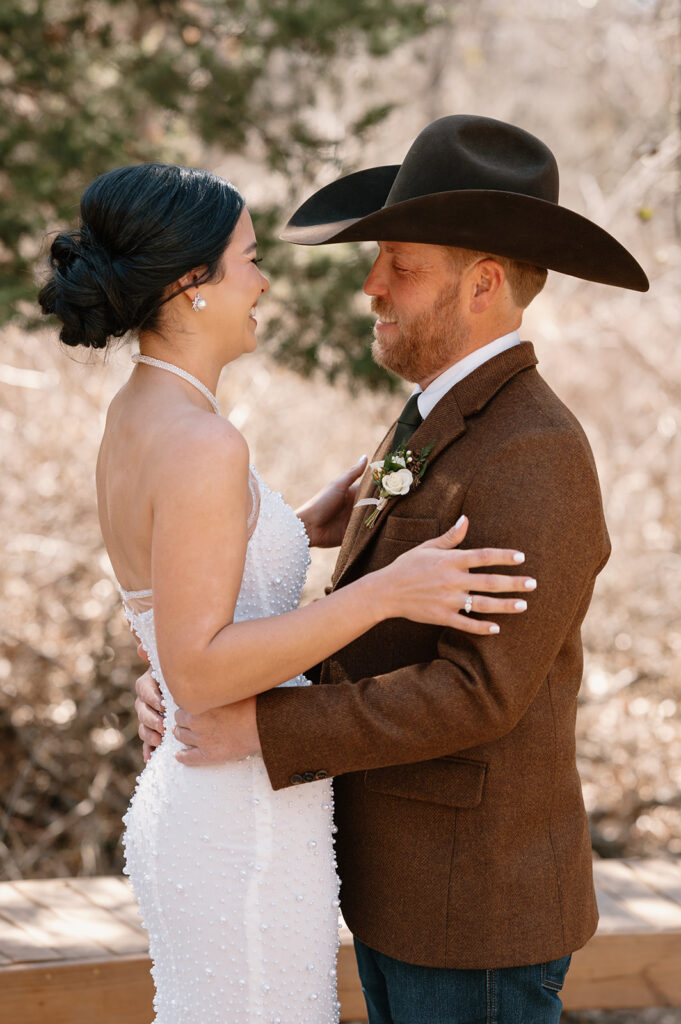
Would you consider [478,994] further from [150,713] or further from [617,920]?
[617,920]

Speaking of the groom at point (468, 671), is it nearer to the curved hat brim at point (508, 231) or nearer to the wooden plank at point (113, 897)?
the curved hat brim at point (508, 231)

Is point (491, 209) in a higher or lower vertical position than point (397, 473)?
higher

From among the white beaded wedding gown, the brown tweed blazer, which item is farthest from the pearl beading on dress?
the brown tweed blazer

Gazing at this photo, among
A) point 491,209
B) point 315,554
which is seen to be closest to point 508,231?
point 491,209

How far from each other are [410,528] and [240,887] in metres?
0.78

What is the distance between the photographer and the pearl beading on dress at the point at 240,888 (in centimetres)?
211

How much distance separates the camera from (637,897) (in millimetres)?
3486

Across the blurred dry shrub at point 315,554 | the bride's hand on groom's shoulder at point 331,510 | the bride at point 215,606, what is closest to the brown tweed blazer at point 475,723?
the bride at point 215,606

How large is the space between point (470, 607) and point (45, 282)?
110 centimetres

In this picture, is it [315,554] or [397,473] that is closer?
[397,473]

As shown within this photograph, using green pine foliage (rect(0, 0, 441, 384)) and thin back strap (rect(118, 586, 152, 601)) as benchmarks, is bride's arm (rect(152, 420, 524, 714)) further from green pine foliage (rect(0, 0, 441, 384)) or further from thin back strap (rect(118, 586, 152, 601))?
green pine foliage (rect(0, 0, 441, 384))

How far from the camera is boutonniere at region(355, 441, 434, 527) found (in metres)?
2.16

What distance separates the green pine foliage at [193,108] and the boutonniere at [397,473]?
2.53 m

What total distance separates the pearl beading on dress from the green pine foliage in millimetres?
2833
